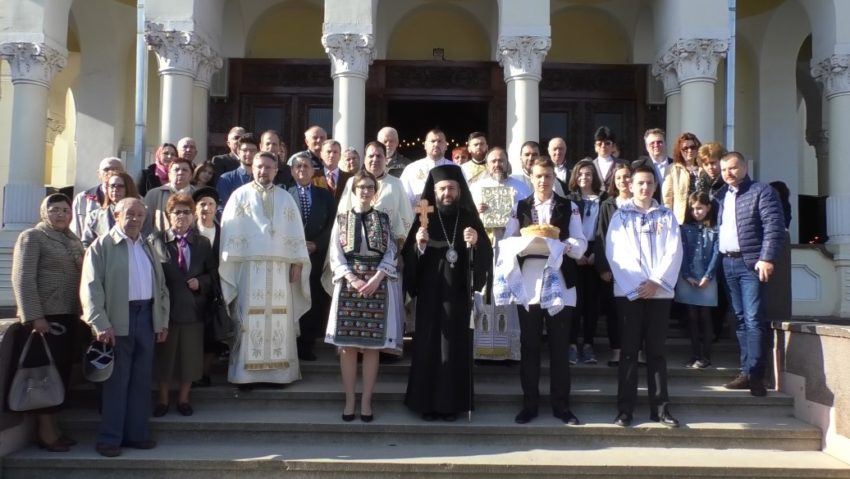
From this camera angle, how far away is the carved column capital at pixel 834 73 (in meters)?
11.2

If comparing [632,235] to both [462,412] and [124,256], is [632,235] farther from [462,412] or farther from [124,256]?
[124,256]

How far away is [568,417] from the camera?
19.1 feet

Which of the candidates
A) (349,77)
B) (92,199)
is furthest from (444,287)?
(349,77)

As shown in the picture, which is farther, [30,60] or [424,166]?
[30,60]

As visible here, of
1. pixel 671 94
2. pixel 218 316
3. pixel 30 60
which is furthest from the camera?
pixel 671 94

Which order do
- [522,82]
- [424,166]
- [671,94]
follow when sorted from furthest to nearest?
[671,94] < [522,82] < [424,166]

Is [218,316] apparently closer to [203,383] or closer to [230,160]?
[203,383]

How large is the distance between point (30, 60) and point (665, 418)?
10359mm

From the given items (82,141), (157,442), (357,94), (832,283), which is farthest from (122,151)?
(832,283)

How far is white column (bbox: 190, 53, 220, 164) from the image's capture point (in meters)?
11.5

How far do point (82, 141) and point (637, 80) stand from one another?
10239 mm

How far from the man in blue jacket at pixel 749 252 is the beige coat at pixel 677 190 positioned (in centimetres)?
47

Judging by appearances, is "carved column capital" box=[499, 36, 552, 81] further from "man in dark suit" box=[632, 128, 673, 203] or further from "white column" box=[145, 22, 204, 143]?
"white column" box=[145, 22, 204, 143]

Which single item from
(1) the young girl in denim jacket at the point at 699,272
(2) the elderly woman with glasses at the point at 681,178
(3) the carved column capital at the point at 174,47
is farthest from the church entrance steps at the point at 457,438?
(3) the carved column capital at the point at 174,47
